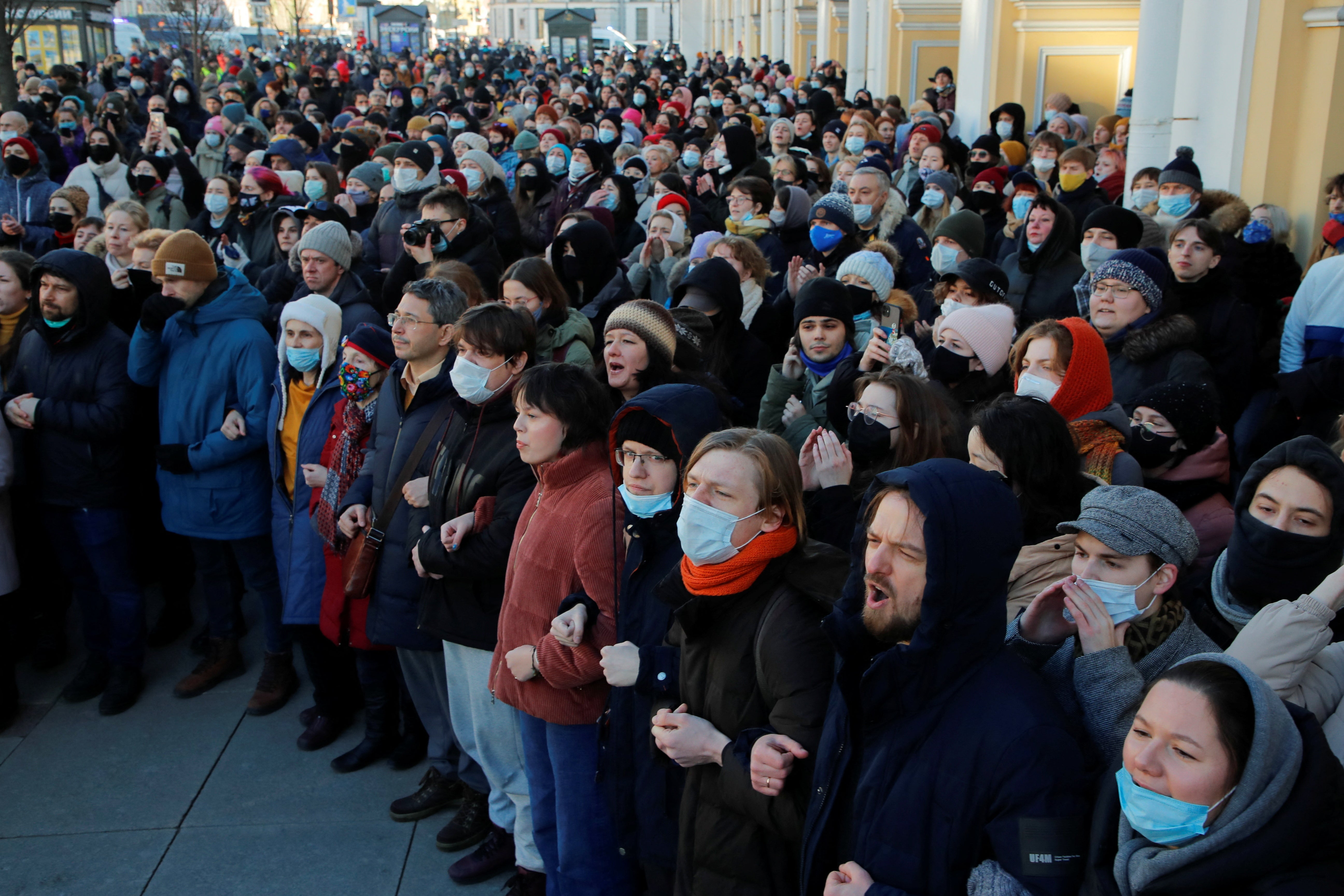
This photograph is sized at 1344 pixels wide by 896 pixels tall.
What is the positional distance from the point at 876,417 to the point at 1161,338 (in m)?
1.78

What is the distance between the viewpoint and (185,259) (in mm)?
5238

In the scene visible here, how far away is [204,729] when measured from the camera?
17.3 feet

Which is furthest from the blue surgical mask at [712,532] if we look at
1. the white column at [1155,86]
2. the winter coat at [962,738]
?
the white column at [1155,86]

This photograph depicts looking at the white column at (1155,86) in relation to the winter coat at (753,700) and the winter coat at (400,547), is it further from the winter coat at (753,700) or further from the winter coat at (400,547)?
the winter coat at (753,700)

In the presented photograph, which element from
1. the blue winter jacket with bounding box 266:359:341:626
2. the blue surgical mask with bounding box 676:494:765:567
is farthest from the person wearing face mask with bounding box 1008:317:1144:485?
the blue winter jacket with bounding box 266:359:341:626

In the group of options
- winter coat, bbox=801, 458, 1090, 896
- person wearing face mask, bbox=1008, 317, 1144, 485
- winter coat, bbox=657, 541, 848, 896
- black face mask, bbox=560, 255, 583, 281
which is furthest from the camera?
black face mask, bbox=560, 255, 583, 281

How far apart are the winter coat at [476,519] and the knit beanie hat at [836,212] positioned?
2964 millimetres

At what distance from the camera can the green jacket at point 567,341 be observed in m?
5.16

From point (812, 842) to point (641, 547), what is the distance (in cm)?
106

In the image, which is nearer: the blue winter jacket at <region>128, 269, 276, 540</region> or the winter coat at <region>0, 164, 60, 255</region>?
the blue winter jacket at <region>128, 269, 276, 540</region>

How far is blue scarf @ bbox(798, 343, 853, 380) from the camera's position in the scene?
15.4 feet

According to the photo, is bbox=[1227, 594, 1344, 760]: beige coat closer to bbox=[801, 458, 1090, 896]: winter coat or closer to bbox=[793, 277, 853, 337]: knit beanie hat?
bbox=[801, 458, 1090, 896]: winter coat

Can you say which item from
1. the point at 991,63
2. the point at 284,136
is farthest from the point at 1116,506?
the point at 991,63

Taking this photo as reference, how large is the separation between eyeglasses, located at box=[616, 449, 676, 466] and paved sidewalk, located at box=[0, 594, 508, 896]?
1.92 meters
